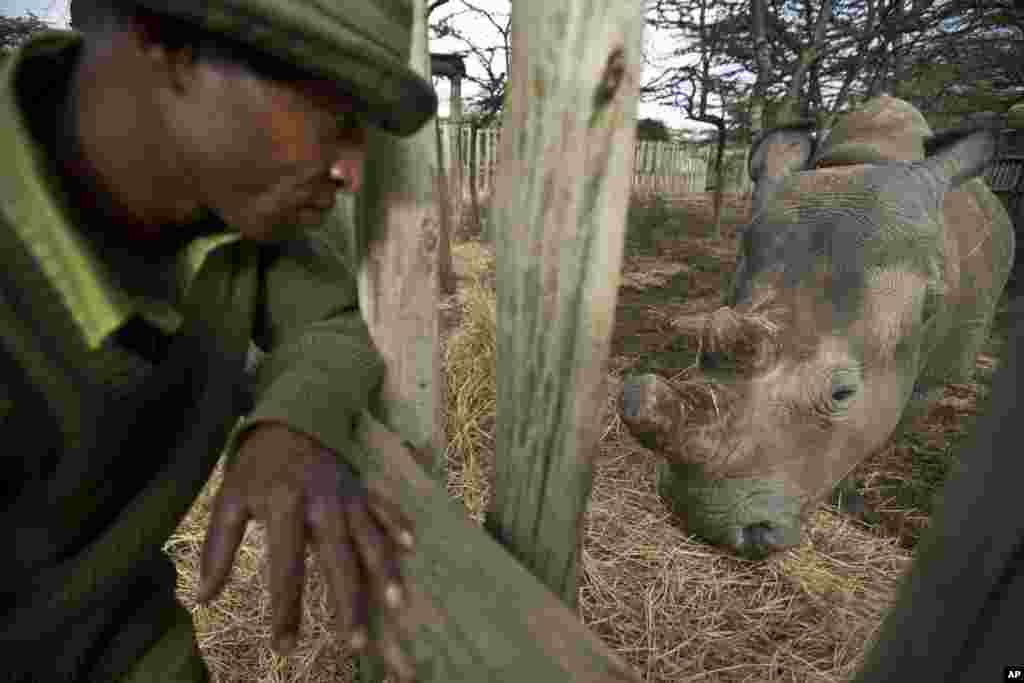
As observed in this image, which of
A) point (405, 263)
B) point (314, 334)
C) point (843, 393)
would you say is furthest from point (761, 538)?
point (314, 334)

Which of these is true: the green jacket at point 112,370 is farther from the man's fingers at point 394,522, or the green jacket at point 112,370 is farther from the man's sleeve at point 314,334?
the man's fingers at point 394,522

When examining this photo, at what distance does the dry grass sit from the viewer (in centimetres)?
190

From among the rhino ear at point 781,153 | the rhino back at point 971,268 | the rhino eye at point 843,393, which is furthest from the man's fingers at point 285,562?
the rhino back at point 971,268

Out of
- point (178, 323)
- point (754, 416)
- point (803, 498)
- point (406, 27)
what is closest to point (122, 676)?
point (178, 323)

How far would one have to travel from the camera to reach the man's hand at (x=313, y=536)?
0.53 metres

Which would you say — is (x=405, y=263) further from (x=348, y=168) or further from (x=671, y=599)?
(x=671, y=599)

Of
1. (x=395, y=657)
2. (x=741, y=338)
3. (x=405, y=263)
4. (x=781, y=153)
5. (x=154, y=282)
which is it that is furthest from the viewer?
(x=781, y=153)

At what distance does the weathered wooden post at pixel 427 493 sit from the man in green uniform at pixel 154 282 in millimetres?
38

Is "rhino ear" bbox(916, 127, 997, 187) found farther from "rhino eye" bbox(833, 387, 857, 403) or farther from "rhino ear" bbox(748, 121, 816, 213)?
"rhino eye" bbox(833, 387, 857, 403)

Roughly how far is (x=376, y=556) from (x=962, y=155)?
106 inches

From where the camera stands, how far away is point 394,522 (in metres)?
0.62

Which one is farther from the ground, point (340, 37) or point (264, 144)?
point (340, 37)

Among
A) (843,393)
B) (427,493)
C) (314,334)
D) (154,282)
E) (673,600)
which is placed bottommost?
(673,600)

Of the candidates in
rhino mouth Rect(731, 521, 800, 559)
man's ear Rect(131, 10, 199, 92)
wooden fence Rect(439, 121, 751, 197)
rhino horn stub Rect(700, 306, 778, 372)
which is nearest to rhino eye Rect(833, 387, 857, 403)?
rhino horn stub Rect(700, 306, 778, 372)
